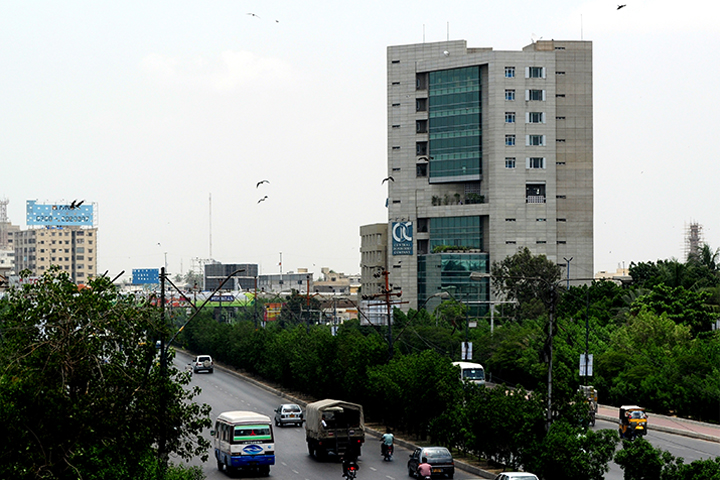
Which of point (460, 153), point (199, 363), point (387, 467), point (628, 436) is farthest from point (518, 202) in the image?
point (387, 467)

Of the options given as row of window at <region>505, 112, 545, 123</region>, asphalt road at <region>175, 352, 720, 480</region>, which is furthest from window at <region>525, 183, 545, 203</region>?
asphalt road at <region>175, 352, 720, 480</region>

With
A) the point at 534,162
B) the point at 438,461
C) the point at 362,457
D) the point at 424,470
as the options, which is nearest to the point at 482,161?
the point at 534,162

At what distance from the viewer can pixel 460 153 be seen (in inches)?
5595

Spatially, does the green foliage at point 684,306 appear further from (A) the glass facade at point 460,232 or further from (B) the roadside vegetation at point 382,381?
(A) the glass facade at point 460,232

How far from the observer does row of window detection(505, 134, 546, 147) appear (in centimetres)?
13850

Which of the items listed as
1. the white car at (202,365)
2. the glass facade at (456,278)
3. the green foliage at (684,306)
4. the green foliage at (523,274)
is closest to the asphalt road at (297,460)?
the white car at (202,365)

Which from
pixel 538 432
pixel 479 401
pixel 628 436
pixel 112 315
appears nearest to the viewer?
pixel 112 315

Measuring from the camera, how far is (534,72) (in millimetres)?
138875

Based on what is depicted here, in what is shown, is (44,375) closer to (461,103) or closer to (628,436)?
(628,436)

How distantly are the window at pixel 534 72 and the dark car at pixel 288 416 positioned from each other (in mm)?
86363

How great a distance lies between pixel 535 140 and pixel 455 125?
36.7 ft

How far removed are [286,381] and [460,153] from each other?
64.1 m

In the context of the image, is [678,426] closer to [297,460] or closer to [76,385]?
[297,460]

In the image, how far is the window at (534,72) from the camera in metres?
139
